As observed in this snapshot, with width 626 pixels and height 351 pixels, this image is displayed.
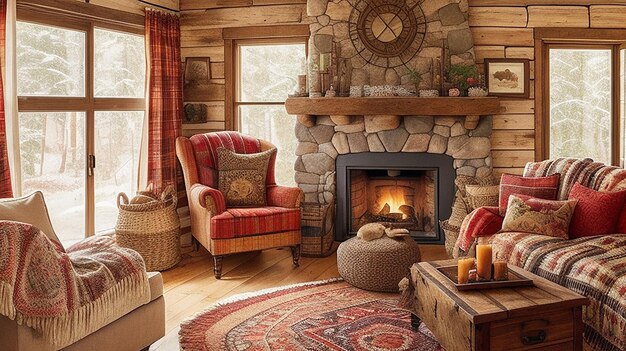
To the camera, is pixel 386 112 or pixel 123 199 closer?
pixel 123 199

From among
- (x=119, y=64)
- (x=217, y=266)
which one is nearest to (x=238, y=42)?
(x=119, y=64)

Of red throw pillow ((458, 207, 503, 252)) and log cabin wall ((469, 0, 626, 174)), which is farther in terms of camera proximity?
log cabin wall ((469, 0, 626, 174))

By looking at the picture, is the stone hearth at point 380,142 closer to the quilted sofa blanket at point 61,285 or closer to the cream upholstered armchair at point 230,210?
the cream upholstered armchair at point 230,210

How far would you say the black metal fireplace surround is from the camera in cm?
577

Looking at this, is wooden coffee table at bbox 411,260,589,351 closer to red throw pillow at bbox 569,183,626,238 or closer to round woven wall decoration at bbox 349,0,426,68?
red throw pillow at bbox 569,183,626,238

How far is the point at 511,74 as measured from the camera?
565cm

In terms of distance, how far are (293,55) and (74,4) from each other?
202 cm

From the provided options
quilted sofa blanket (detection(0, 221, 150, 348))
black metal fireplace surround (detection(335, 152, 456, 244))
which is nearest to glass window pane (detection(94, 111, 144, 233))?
black metal fireplace surround (detection(335, 152, 456, 244))

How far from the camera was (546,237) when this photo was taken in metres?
3.89

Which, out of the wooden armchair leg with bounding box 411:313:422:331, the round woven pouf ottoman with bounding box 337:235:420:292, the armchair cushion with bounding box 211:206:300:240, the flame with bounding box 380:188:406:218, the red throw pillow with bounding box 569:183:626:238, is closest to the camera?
the wooden armchair leg with bounding box 411:313:422:331

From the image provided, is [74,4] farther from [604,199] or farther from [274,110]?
[604,199]

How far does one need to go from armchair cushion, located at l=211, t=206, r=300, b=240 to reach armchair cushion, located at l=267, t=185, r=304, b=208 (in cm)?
7

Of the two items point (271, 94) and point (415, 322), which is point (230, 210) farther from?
point (415, 322)

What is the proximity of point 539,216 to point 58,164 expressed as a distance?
130 inches
